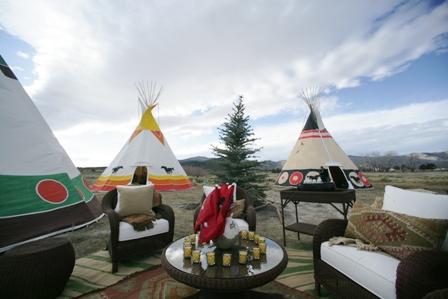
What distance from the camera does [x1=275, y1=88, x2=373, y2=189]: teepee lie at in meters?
7.82

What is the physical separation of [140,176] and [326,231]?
26.6 ft

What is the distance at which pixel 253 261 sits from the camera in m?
1.72

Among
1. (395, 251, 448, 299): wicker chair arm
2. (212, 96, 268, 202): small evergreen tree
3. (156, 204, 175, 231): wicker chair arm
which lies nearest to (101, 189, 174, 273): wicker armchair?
(156, 204, 175, 231): wicker chair arm

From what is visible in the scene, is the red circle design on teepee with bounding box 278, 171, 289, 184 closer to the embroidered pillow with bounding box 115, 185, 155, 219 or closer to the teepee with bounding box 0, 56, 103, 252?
the embroidered pillow with bounding box 115, 185, 155, 219

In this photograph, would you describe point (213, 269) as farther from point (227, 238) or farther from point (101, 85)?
point (101, 85)

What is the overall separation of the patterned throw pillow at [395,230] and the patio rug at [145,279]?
0.83 metres

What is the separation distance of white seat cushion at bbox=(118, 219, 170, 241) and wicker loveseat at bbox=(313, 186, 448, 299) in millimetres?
2119

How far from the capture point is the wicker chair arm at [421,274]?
1.18 metres

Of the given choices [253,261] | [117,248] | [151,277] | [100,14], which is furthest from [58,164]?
[253,261]

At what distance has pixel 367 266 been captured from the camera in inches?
60.3

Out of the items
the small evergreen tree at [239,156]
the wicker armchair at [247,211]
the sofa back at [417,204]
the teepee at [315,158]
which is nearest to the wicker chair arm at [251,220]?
the wicker armchair at [247,211]

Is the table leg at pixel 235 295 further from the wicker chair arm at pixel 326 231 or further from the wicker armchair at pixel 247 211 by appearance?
the wicker armchair at pixel 247 211

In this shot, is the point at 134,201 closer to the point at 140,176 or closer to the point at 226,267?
the point at 226,267

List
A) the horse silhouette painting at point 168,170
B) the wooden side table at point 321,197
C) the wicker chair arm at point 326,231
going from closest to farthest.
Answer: the wicker chair arm at point 326,231 → the wooden side table at point 321,197 → the horse silhouette painting at point 168,170
